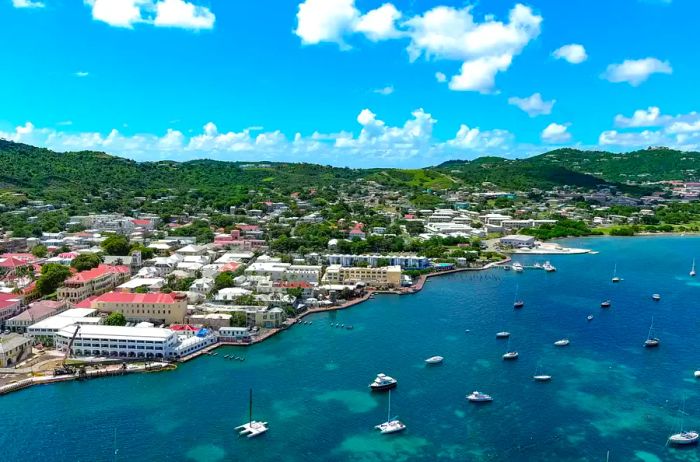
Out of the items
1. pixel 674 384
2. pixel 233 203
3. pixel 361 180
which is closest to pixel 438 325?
pixel 674 384

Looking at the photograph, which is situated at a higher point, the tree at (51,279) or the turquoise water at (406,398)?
the tree at (51,279)

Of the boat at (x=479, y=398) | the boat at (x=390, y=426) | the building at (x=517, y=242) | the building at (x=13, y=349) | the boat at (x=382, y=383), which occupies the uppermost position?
the building at (x=517, y=242)

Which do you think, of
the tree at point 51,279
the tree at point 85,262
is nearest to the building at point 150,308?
the tree at point 51,279

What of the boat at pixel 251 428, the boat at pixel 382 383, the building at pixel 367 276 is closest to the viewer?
the boat at pixel 251 428

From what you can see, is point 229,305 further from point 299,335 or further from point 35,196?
point 35,196

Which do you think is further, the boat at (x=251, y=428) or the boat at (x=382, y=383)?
the boat at (x=382, y=383)

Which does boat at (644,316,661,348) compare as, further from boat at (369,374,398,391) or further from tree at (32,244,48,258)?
tree at (32,244,48,258)

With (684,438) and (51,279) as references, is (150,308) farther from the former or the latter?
(684,438)

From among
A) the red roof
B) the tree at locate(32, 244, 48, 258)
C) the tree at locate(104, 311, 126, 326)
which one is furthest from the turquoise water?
the tree at locate(32, 244, 48, 258)

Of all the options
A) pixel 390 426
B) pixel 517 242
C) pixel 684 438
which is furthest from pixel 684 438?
pixel 517 242

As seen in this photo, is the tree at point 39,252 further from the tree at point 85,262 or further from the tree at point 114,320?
the tree at point 114,320
